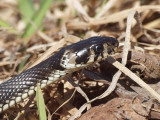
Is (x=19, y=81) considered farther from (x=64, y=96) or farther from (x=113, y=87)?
(x=113, y=87)

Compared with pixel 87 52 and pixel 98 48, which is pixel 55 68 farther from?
pixel 98 48

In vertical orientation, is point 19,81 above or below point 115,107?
above

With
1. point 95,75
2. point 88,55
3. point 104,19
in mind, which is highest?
point 104,19

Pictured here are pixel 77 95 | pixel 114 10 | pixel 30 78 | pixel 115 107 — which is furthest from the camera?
pixel 114 10

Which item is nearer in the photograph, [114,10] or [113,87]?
[113,87]

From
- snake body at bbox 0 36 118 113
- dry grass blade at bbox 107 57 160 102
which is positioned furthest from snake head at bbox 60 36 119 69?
dry grass blade at bbox 107 57 160 102

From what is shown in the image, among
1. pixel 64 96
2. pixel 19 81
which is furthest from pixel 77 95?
pixel 19 81

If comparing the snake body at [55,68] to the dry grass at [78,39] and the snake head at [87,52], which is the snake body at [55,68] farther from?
the dry grass at [78,39]

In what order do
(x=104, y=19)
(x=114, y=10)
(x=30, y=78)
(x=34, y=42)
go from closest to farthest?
(x=30, y=78)
(x=104, y=19)
(x=34, y=42)
(x=114, y=10)
